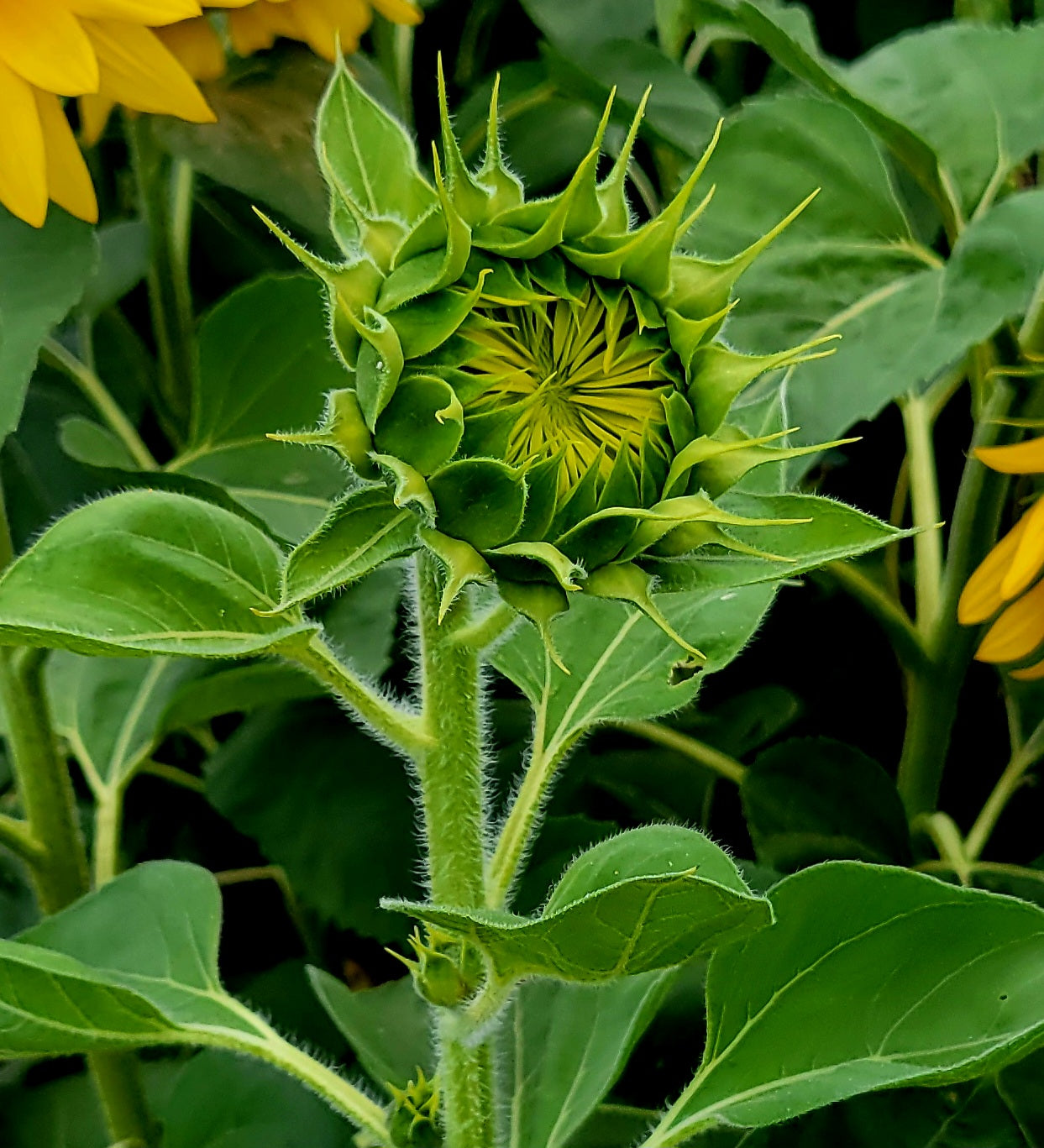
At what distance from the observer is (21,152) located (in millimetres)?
532

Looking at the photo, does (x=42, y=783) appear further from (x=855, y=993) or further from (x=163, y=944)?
(x=855, y=993)

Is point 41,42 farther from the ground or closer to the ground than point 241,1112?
farther from the ground

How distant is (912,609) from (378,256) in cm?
57

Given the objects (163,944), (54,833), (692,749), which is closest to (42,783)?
(54,833)

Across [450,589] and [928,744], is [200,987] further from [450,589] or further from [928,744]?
[928,744]

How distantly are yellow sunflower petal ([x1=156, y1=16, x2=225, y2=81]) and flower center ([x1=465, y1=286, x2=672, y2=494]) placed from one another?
373 millimetres

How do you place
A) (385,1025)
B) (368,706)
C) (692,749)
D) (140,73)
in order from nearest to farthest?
1. (368,706)
2. (140,73)
3. (385,1025)
4. (692,749)

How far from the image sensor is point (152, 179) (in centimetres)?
79

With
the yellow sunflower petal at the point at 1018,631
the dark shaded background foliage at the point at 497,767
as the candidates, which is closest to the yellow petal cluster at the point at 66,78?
the dark shaded background foliage at the point at 497,767

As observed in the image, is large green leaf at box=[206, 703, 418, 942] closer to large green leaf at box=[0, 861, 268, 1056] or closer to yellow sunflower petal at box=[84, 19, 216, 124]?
large green leaf at box=[0, 861, 268, 1056]

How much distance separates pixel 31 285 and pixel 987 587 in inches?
17.7

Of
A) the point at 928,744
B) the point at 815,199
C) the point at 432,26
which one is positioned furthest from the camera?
the point at 432,26

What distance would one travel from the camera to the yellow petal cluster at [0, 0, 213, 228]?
1.70ft

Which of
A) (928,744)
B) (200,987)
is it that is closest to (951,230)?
(928,744)
